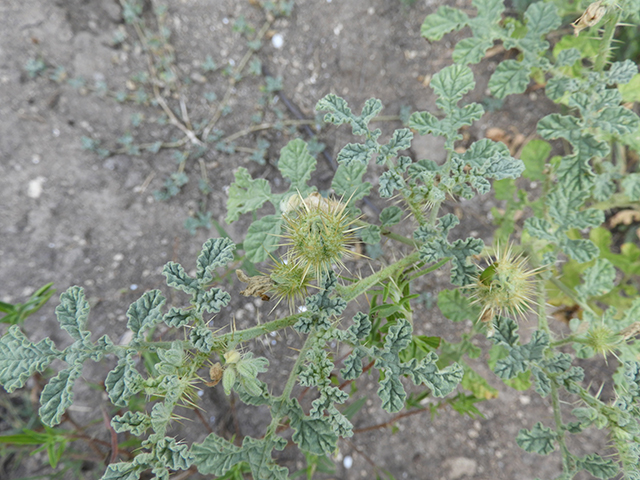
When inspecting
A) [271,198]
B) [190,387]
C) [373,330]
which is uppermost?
[271,198]

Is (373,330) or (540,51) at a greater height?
(540,51)

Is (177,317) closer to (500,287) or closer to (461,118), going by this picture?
(500,287)

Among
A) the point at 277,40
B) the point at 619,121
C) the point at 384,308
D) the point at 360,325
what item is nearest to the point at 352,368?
the point at 360,325

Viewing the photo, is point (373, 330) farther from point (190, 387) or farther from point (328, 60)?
point (328, 60)

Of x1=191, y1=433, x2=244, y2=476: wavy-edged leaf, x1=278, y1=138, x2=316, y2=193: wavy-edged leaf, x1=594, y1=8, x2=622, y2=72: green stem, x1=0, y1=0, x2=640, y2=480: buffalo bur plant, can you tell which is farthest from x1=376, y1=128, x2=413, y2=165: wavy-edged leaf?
x1=191, y1=433, x2=244, y2=476: wavy-edged leaf

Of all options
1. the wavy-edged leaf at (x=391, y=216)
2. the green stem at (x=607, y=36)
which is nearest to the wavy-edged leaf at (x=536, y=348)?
the wavy-edged leaf at (x=391, y=216)

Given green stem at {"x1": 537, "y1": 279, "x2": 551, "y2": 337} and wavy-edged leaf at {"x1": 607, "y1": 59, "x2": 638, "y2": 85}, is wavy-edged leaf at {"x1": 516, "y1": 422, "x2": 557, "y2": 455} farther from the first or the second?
wavy-edged leaf at {"x1": 607, "y1": 59, "x2": 638, "y2": 85}

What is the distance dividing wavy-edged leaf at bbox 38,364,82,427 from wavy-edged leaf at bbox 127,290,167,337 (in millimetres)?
217

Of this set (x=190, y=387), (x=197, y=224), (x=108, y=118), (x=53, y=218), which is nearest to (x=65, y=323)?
(x=190, y=387)

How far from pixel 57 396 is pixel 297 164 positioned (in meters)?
1.28

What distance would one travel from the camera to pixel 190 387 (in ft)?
4.86

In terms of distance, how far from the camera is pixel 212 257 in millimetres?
1563

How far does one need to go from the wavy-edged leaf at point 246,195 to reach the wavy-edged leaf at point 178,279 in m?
0.55

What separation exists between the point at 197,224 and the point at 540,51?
2291mm
